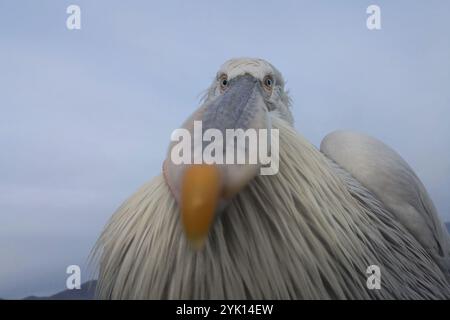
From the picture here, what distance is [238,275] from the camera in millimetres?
800

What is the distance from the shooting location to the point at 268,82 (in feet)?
4.15

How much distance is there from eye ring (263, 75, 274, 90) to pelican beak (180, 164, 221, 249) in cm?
66

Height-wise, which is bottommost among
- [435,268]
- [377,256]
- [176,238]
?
[435,268]

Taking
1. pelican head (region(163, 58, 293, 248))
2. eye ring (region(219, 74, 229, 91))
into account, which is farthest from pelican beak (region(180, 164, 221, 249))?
eye ring (region(219, 74, 229, 91))

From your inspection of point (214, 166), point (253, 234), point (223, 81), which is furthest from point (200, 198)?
point (223, 81)

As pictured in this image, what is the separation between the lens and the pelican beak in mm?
612

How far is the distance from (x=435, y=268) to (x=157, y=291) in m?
0.82

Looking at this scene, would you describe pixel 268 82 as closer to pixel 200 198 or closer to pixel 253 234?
pixel 253 234

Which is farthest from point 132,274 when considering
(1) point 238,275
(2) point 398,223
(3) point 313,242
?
(2) point 398,223

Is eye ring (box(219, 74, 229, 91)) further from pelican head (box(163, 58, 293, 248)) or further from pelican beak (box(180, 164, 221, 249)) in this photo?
pelican beak (box(180, 164, 221, 249))

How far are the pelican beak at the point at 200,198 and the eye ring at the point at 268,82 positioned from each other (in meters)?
0.66

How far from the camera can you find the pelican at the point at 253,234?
74cm

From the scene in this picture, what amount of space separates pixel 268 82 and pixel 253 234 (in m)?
0.58
